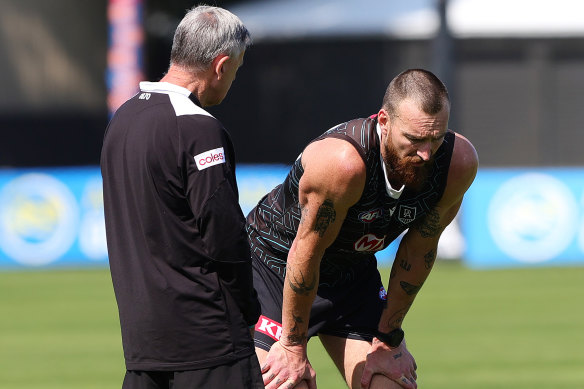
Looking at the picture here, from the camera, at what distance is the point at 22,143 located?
2552 cm

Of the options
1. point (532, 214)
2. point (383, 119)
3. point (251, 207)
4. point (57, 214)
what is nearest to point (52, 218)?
point (57, 214)

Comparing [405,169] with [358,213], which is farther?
[358,213]

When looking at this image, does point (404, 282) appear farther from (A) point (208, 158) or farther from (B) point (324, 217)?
(A) point (208, 158)

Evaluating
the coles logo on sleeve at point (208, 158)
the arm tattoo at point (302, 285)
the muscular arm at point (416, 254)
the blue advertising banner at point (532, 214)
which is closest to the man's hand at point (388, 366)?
the muscular arm at point (416, 254)

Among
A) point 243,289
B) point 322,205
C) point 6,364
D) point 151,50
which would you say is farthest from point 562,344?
point 151,50

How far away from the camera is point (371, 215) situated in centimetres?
555

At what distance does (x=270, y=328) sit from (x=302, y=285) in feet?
2.08

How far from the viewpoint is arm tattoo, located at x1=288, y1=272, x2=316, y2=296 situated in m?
5.44

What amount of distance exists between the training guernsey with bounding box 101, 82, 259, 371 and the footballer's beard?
3.35 feet

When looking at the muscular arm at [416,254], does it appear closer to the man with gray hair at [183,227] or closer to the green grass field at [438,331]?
the man with gray hair at [183,227]

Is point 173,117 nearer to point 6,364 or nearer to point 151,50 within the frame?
point 6,364

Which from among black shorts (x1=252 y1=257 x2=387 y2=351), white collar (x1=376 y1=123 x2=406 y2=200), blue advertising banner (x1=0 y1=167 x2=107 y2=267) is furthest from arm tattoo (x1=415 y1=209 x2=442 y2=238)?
blue advertising banner (x1=0 y1=167 x2=107 y2=267)

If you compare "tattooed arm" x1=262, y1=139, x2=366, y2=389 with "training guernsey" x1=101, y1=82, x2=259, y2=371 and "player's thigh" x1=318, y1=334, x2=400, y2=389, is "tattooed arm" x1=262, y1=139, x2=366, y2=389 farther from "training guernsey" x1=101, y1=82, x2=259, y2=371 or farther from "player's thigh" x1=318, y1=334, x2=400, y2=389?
"training guernsey" x1=101, y1=82, x2=259, y2=371

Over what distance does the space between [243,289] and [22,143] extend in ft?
71.4
